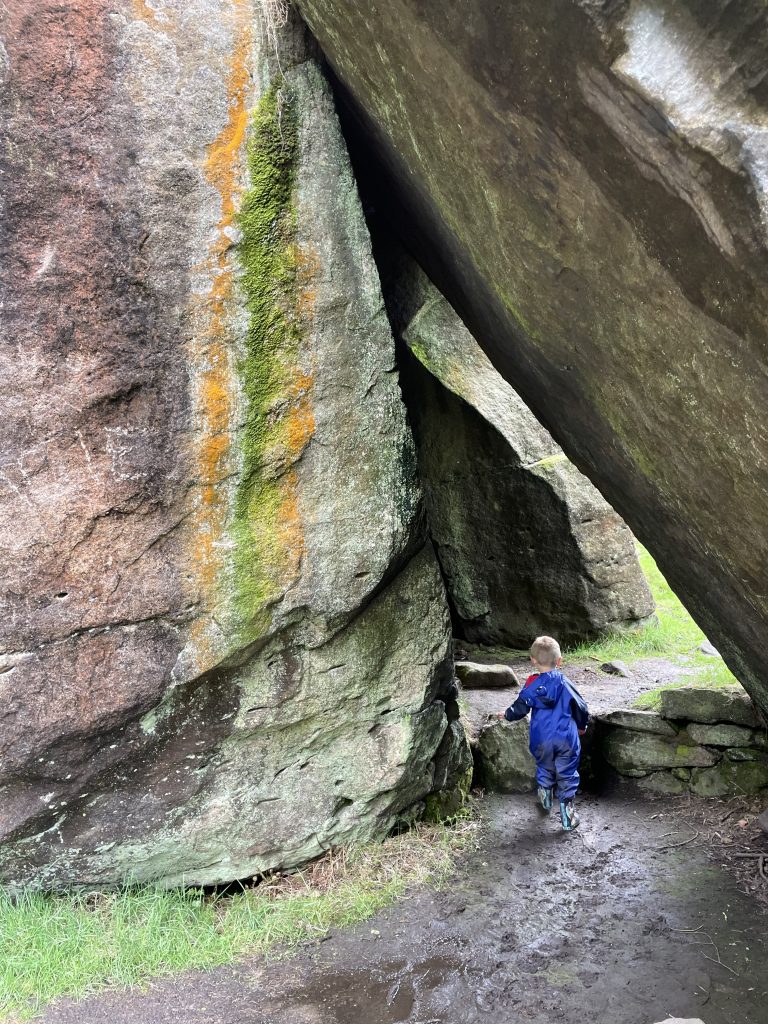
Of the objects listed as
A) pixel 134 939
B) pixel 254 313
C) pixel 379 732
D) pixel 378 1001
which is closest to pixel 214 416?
pixel 254 313

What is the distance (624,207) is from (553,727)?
11.2 feet

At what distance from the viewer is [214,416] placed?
12.3 feet

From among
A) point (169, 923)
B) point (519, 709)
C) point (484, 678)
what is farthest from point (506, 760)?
point (169, 923)

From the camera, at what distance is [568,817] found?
191 inches

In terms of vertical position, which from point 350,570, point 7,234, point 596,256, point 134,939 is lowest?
point 134,939

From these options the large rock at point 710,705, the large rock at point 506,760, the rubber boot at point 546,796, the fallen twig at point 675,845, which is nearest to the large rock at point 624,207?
the large rock at point 710,705

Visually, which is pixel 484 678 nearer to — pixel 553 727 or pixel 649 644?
pixel 553 727

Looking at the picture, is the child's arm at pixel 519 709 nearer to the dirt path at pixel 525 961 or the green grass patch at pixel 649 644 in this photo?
the dirt path at pixel 525 961

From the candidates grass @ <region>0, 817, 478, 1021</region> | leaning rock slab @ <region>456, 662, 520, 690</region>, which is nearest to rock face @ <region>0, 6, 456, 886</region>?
grass @ <region>0, 817, 478, 1021</region>

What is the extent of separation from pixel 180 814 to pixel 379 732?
112 centimetres

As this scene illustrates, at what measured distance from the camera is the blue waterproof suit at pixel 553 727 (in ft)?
16.0

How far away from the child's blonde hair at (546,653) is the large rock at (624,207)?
1.19 metres

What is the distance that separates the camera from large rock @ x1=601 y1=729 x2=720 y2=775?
16.7 feet

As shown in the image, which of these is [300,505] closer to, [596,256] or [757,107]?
[596,256]
